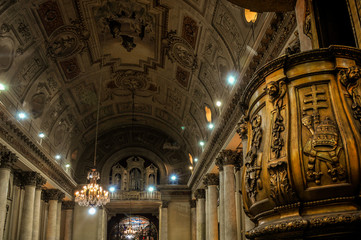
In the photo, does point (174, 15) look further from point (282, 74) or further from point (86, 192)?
point (282, 74)

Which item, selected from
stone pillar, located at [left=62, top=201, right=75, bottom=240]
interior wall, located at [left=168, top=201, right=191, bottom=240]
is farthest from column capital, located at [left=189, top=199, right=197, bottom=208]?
stone pillar, located at [left=62, top=201, right=75, bottom=240]

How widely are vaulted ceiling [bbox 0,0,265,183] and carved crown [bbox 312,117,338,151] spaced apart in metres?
6.80

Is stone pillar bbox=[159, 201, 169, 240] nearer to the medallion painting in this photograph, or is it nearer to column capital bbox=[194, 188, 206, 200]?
column capital bbox=[194, 188, 206, 200]

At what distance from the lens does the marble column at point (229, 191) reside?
11.1 m

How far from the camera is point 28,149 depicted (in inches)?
510

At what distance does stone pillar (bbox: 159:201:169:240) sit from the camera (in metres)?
19.8

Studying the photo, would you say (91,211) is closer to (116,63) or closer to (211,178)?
(211,178)

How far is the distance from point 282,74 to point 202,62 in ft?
34.6

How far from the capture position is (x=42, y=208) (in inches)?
658

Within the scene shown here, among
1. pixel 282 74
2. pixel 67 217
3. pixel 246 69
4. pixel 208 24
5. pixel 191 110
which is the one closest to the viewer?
pixel 282 74

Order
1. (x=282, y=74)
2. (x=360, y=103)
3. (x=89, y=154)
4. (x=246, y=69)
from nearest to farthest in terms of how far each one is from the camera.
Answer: (x=360, y=103) < (x=282, y=74) < (x=246, y=69) < (x=89, y=154)

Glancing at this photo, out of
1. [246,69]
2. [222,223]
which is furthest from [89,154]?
[246,69]

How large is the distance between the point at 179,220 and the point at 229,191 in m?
9.38

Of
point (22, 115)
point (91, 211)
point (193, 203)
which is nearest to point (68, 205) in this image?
point (91, 211)
